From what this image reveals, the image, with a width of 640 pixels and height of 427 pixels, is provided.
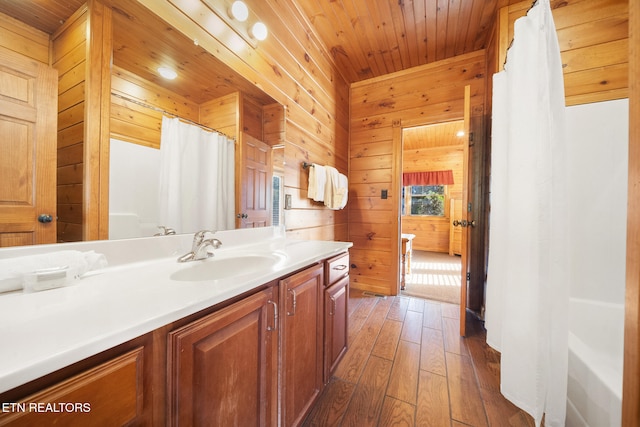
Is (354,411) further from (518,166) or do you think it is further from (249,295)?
Result: (518,166)

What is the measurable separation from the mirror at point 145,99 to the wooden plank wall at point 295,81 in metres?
0.08

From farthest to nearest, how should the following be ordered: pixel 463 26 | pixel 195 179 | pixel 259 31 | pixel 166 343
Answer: pixel 463 26 → pixel 259 31 → pixel 195 179 → pixel 166 343

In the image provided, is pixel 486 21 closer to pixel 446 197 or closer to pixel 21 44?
Answer: pixel 21 44

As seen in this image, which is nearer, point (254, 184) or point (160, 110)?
point (160, 110)

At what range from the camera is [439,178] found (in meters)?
A: 5.19

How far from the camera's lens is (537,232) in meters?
0.96

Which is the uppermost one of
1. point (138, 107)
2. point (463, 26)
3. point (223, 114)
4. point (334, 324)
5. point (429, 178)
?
point (463, 26)

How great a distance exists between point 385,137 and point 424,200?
3410 millimetres

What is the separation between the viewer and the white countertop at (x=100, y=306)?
34cm

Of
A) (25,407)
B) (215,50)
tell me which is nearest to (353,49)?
(215,50)

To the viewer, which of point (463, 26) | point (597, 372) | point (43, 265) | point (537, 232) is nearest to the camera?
point (43, 265)

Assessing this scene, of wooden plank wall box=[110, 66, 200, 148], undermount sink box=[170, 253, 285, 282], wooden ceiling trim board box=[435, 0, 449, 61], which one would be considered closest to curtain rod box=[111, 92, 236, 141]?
wooden plank wall box=[110, 66, 200, 148]

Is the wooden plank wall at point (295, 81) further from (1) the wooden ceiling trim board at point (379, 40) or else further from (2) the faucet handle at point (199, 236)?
(2) the faucet handle at point (199, 236)

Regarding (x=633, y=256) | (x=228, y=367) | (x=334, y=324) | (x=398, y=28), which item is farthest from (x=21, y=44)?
(x=398, y=28)
